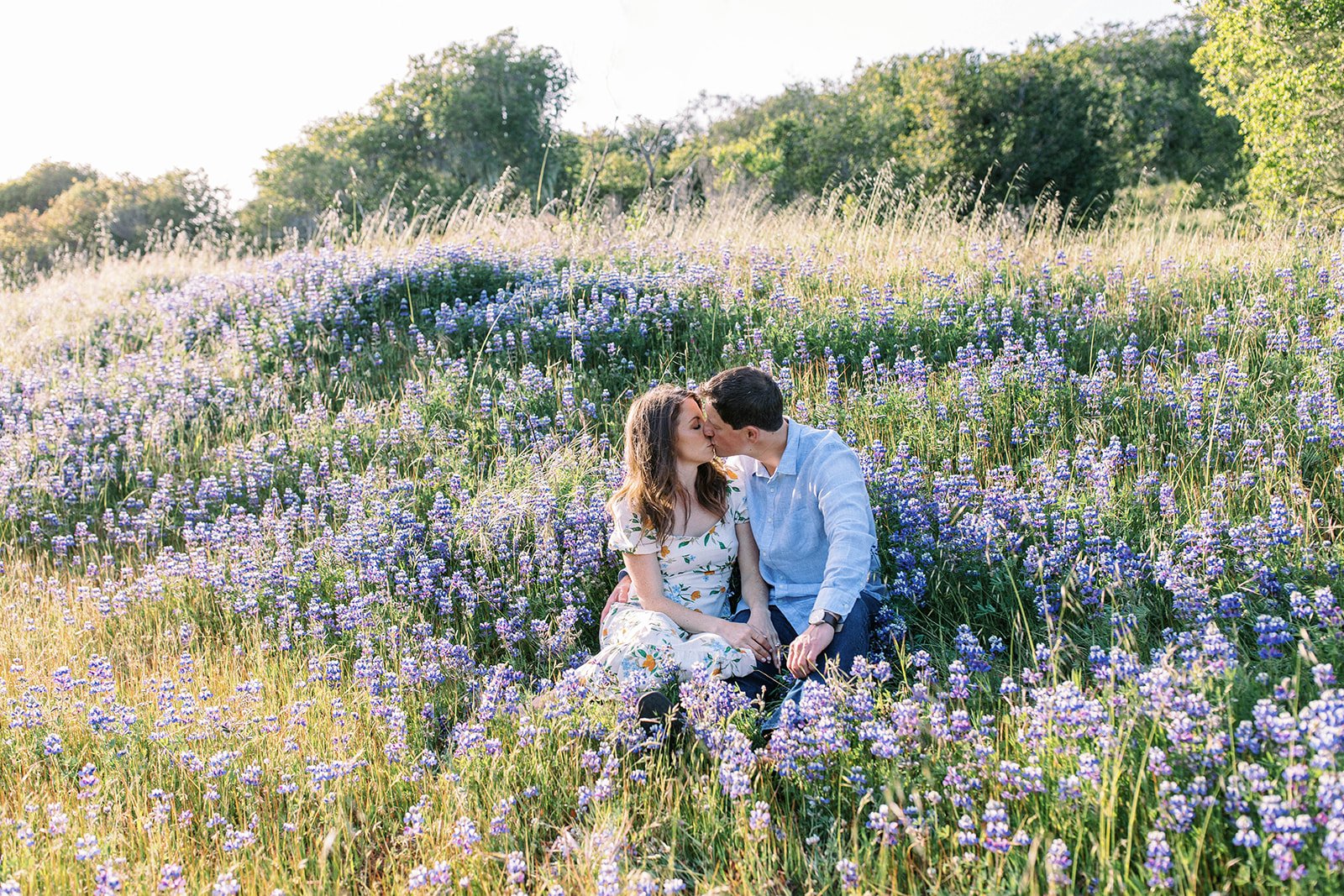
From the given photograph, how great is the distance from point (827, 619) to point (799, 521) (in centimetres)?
53

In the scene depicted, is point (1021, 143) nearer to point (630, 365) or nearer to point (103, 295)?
point (630, 365)

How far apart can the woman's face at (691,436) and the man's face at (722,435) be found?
0.08ft

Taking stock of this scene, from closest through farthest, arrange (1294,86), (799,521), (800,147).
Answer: (799,521) → (1294,86) → (800,147)

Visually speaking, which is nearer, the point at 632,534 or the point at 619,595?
the point at 632,534

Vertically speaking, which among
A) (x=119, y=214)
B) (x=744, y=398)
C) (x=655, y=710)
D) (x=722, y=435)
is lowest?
(x=655, y=710)

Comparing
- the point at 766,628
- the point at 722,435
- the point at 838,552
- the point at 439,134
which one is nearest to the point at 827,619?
the point at 838,552

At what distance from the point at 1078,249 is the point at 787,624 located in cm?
462

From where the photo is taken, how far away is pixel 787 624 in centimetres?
398

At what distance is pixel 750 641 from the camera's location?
376 cm

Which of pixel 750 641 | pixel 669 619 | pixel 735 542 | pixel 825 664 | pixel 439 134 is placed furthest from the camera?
pixel 439 134

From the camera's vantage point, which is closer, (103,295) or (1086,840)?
(1086,840)

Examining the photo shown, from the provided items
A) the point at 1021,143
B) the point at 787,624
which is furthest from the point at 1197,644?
the point at 1021,143

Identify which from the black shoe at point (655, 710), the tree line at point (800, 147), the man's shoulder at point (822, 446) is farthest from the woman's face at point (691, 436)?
the tree line at point (800, 147)

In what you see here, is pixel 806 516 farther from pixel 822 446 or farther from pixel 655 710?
pixel 655 710
